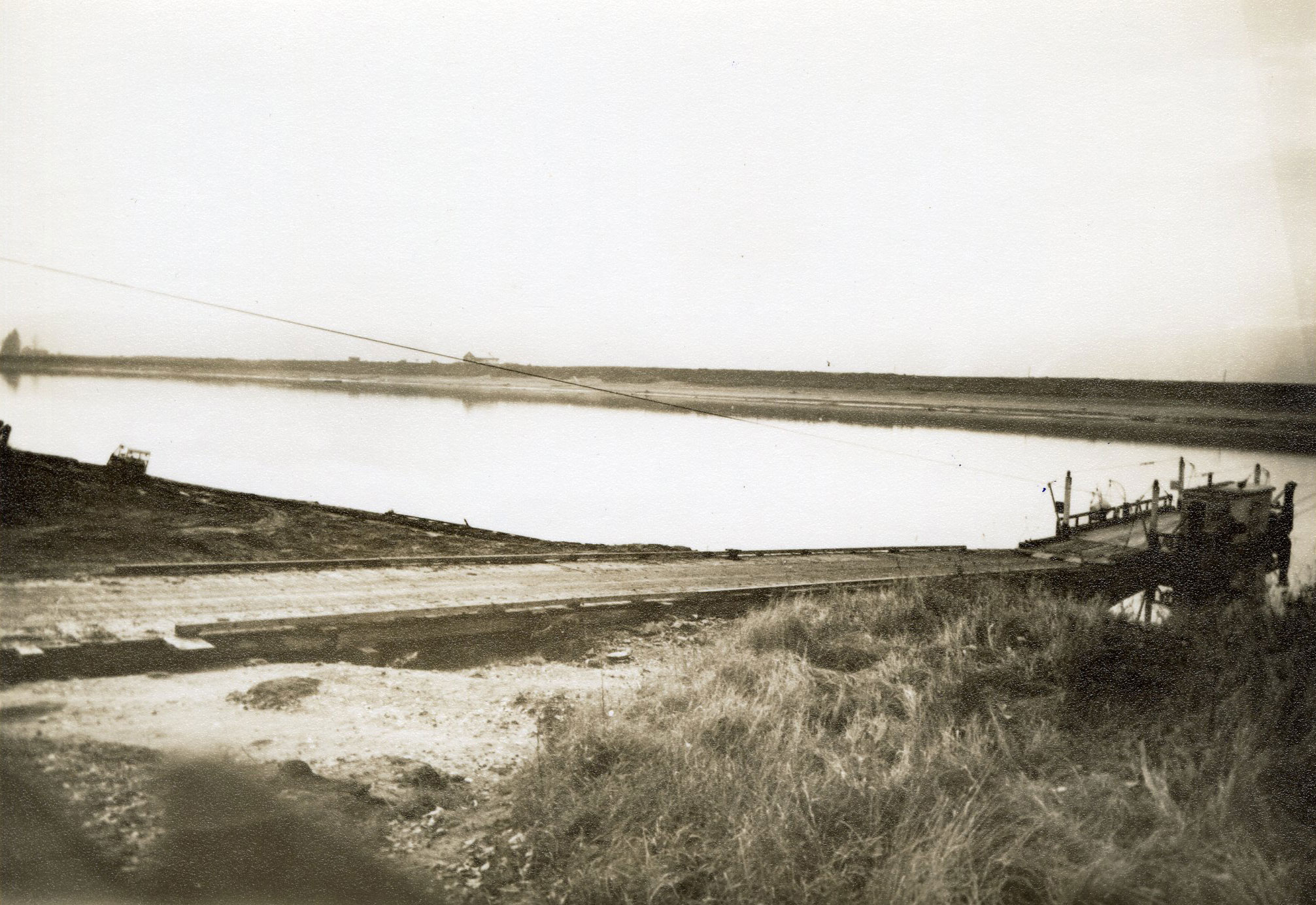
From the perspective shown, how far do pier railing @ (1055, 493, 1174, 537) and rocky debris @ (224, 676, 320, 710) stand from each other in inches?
672

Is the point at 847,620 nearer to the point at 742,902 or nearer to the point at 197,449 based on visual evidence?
the point at 742,902

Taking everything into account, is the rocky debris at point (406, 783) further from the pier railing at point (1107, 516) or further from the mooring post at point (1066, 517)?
the pier railing at point (1107, 516)

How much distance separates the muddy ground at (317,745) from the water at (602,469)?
2209 millimetres

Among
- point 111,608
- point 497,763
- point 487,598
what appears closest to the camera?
point 497,763

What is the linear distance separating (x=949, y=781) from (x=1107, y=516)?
67.6 ft

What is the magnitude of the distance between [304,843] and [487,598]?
5.52 m

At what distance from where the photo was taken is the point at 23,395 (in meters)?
5.48

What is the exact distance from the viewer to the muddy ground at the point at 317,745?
3.60m

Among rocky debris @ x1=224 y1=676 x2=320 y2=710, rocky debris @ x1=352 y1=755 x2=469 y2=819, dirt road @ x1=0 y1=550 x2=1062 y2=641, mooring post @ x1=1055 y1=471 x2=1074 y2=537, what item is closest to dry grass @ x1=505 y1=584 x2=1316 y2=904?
rocky debris @ x1=352 y1=755 x2=469 y2=819

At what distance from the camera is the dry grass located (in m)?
4.06

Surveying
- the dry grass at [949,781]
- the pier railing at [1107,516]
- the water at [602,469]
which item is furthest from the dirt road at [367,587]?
the dry grass at [949,781]

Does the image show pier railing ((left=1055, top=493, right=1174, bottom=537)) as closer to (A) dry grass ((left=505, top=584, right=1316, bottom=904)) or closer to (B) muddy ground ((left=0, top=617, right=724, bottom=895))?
(A) dry grass ((left=505, top=584, right=1316, bottom=904))

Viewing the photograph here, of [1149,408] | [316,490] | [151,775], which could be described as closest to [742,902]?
[151,775]

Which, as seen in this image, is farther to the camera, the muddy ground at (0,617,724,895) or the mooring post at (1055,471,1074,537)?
the mooring post at (1055,471,1074,537)
